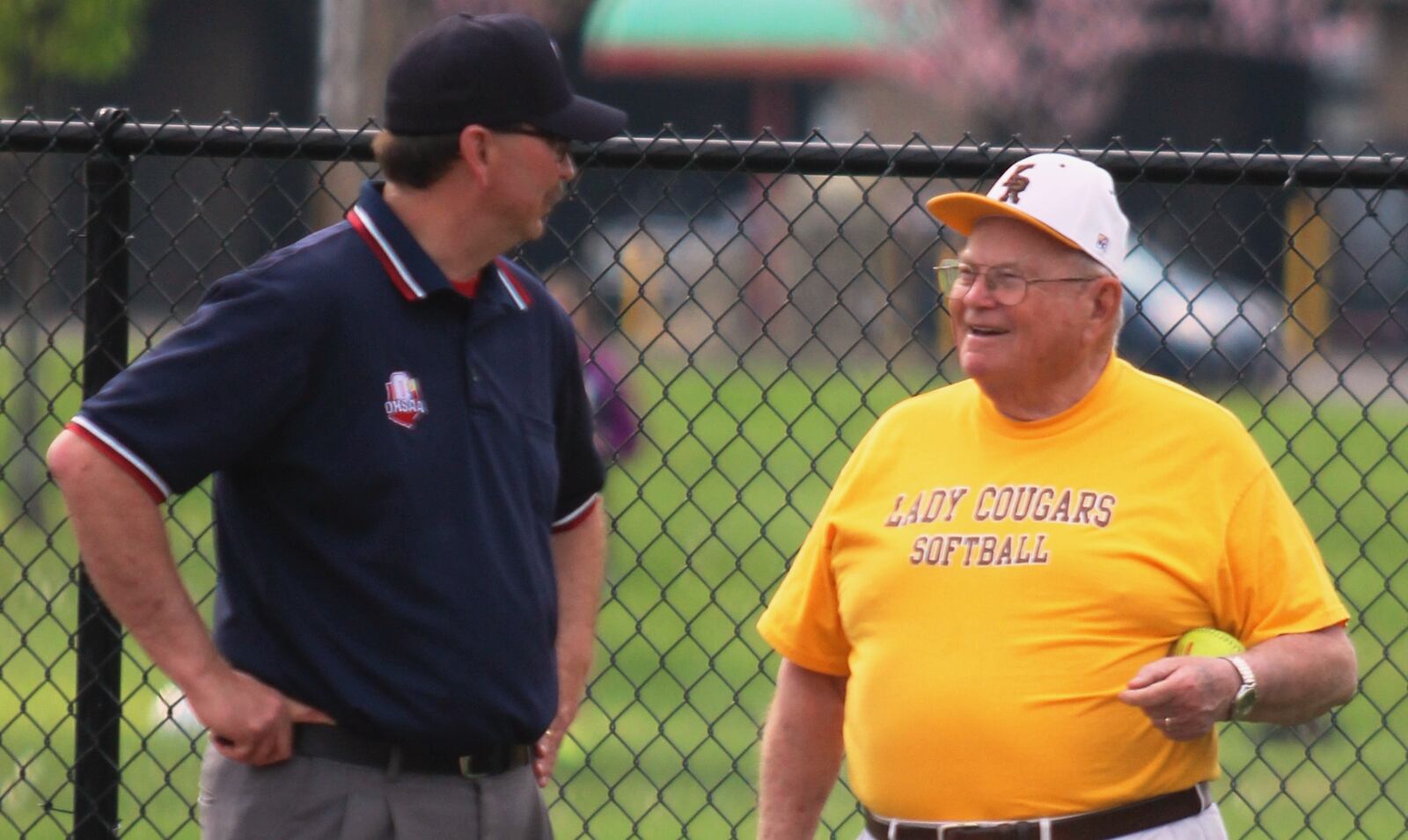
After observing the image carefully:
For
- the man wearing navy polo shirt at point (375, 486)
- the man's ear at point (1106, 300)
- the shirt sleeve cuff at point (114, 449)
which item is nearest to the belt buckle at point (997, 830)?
the man wearing navy polo shirt at point (375, 486)

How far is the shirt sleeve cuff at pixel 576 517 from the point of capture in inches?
129

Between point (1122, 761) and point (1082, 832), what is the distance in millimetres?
125

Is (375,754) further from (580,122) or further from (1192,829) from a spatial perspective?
(1192,829)

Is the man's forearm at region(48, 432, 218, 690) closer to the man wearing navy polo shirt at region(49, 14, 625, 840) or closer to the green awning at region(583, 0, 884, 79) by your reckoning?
the man wearing navy polo shirt at region(49, 14, 625, 840)

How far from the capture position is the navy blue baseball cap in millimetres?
2801

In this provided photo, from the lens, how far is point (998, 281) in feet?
10.1

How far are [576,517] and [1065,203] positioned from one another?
3.28 feet

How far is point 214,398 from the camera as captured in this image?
8.60 ft

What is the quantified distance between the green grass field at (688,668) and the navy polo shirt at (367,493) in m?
1.29

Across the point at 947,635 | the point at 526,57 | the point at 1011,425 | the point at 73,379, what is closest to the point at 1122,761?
the point at 947,635

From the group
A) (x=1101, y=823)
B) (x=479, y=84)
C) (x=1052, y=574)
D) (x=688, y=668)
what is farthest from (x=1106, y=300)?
(x=688, y=668)

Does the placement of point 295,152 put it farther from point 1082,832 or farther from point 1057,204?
point 1082,832

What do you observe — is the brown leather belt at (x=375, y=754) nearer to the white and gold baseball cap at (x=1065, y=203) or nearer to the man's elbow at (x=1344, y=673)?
the white and gold baseball cap at (x=1065, y=203)

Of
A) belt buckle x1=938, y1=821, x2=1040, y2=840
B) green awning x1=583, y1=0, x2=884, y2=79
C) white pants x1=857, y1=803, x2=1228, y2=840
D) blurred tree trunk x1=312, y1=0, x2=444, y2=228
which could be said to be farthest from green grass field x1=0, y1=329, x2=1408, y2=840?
green awning x1=583, y1=0, x2=884, y2=79
